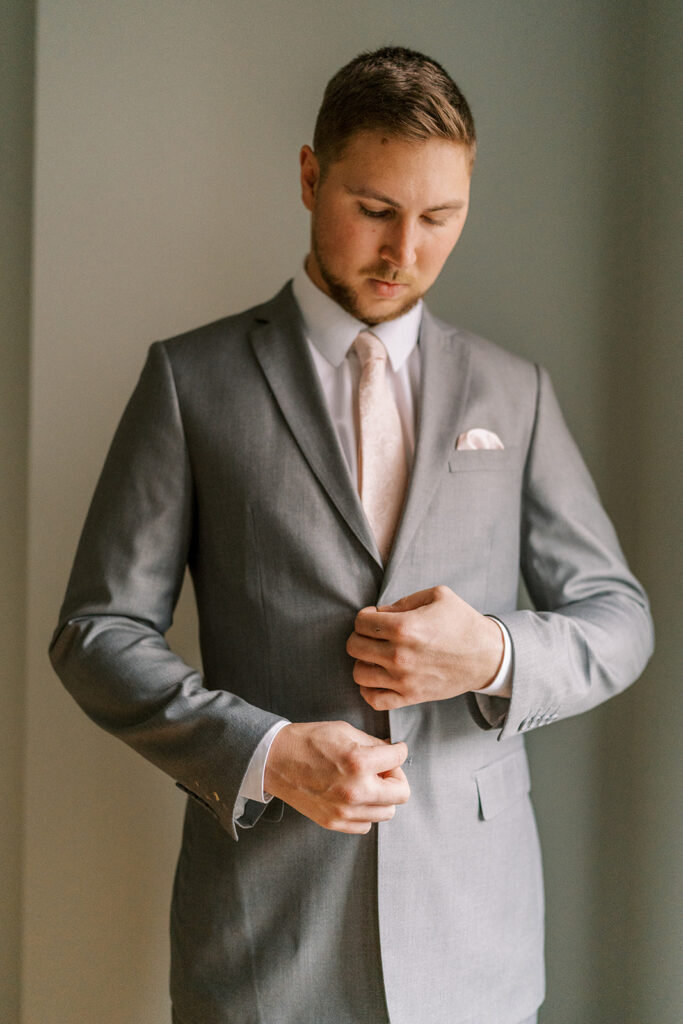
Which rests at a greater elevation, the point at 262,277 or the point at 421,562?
the point at 262,277

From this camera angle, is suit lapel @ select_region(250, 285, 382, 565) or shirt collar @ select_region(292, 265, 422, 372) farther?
shirt collar @ select_region(292, 265, 422, 372)

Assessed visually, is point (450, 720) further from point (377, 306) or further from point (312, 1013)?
point (377, 306)

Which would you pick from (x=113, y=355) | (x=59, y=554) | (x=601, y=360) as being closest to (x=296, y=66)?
(x=113, y=355)

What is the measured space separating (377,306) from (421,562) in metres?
0.38

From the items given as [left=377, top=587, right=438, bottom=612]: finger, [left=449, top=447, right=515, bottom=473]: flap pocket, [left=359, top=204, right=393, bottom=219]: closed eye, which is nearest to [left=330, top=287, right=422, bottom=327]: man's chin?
[left=359, top=204, right=393, bottom=219]: closed eye

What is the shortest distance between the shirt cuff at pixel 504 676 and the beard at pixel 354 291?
0.47 metres

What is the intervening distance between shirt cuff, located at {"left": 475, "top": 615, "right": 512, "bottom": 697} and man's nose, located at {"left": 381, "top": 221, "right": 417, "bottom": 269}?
50 cm

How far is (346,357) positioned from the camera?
4.28 ft

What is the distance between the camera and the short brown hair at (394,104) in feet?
3.69

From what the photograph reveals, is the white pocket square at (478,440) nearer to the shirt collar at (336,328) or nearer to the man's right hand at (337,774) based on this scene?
the shirt collar at (336,328)

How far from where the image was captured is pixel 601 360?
5.70 ft

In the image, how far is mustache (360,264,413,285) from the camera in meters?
1.20

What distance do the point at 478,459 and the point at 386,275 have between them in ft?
0.97

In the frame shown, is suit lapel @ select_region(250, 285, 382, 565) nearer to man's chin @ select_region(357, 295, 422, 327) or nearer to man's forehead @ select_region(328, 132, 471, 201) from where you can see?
man's chin @ select_region(357, 295, 422, 327)
